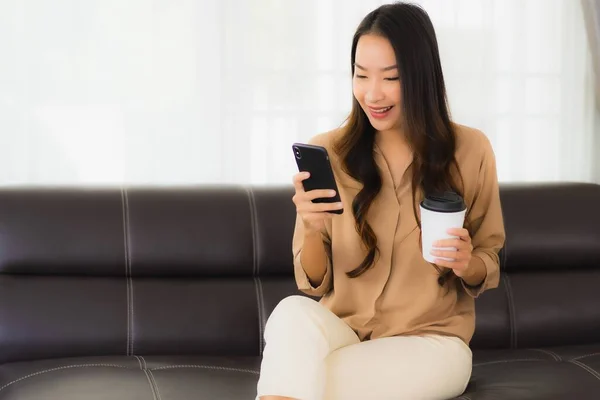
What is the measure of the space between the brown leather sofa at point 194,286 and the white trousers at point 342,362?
28 cm

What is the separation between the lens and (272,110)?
2.95 m

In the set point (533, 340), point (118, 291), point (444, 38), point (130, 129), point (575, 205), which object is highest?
point (444, 38)

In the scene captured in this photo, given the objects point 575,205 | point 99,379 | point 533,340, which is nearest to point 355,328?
point 99,379

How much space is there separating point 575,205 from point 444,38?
719 millimetres

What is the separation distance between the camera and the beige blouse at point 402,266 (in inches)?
80.7

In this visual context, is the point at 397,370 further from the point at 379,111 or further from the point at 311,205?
the point at 379,111

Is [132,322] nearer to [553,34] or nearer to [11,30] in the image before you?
[11,30]

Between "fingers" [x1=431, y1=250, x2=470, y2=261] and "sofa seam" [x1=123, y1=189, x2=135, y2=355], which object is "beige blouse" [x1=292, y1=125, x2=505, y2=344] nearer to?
"fingers" [x1=431, y1=250, x2=470, y2=261]

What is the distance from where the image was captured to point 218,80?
2.90 m

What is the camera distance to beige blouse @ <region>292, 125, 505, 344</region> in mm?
2049

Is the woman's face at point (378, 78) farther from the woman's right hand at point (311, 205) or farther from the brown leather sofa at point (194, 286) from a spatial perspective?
the brown leather sofa at point (194, 286)

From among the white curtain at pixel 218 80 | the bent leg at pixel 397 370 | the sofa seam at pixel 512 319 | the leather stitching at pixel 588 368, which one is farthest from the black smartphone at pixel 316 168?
the white curtain at pixel 218 80

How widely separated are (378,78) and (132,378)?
0.90 m

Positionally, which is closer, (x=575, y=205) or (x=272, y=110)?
(x=575, y=205)
